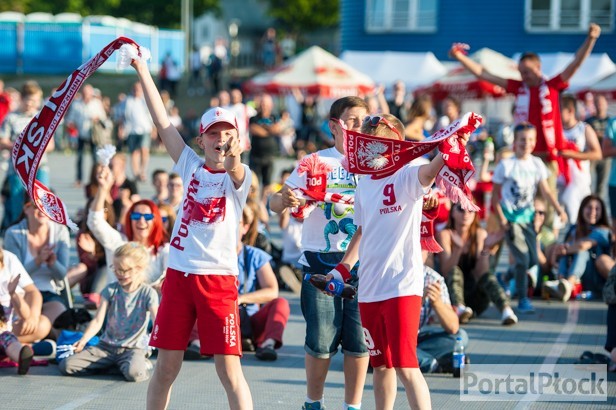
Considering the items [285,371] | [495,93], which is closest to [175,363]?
[285,371]

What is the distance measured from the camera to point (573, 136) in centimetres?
1290

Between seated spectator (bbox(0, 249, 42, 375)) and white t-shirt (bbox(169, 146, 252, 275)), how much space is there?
2.37 metres

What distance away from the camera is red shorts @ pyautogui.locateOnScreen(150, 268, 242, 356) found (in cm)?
561

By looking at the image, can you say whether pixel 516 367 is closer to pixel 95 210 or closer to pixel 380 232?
pixel 380 232

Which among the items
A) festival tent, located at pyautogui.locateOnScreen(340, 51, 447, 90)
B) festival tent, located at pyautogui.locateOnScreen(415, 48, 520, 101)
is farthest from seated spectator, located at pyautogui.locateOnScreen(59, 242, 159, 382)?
festival tent, located at pyautogui.locateOnScreen(340, 51, 447, 90)

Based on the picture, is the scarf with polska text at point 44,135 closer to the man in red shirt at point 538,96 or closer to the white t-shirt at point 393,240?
the white t-shirt at point 393,240

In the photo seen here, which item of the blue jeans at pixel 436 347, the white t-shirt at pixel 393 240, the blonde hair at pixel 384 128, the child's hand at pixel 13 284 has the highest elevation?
the blonde hair at pixel 384 128

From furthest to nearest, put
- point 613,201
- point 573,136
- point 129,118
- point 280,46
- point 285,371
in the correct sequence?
1. point 280,46
2. point 129,118
3. point 573,136
4. point 613,201
5. point 285,371

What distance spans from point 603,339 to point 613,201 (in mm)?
2842

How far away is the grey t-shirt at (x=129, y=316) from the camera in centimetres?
766

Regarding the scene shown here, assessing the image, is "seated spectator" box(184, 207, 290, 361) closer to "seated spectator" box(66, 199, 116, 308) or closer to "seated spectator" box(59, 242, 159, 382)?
"seated spectator" box(59, 242, 159, 382)

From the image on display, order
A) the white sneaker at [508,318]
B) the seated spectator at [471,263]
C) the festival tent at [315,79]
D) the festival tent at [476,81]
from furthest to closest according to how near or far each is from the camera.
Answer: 1. the festival tent at [315,79]
2. the festival tent at [476,81]
3. the seated spectator at [471,263]
4. the white sneaker at [508,318]

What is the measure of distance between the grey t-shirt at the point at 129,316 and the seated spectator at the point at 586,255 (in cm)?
475

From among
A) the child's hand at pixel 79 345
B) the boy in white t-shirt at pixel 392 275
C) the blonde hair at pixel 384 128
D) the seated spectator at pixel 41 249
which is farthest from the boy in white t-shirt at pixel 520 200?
the boy in white t-shirt at pixel 392 275
